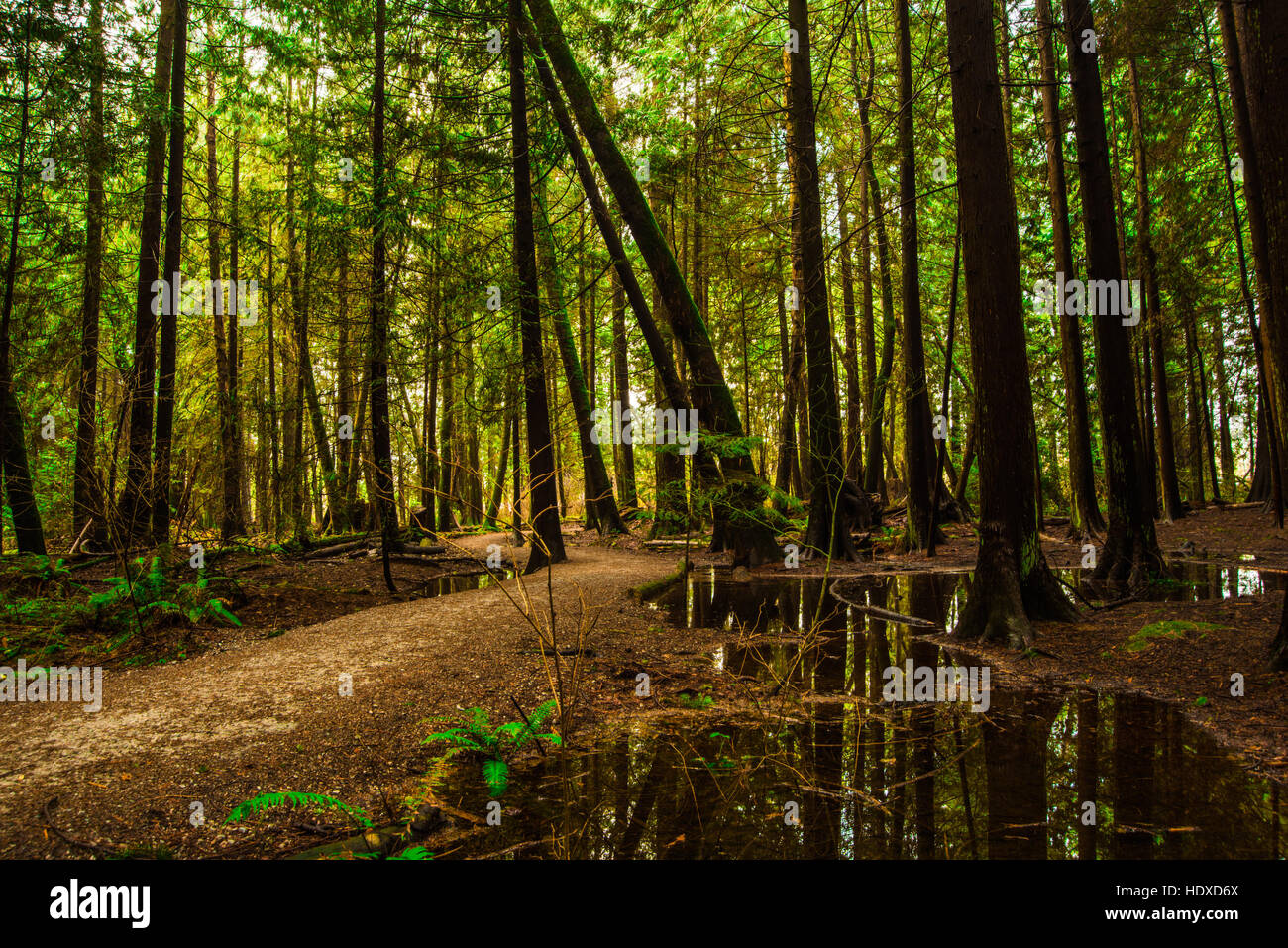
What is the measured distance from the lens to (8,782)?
3609 millimetres

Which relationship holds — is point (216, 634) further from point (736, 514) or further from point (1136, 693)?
point (1136, 693)

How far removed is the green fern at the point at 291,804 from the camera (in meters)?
3.15

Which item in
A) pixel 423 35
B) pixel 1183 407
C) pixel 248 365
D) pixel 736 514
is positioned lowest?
pixel 736 514

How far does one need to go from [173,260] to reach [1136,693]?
15118 millimetres

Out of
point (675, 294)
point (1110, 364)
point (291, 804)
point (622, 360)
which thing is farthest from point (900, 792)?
point (622, 360)

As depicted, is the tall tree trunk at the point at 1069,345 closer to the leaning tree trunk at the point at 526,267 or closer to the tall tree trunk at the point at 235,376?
the leaning tree trunk at the point at 526,267

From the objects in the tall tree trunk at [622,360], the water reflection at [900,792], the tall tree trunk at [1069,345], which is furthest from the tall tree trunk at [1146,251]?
the water reflection at [900,792]

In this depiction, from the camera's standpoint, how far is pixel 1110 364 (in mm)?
8562

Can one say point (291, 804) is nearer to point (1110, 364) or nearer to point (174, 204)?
point (1110, 364)

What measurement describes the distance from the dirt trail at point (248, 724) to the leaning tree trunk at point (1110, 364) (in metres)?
6.56

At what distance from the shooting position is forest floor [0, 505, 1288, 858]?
3.31 metres

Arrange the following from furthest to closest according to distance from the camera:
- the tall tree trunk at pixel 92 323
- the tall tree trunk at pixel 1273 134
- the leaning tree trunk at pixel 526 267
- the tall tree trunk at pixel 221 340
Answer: the tall tree trunk at pixel 221 340
the leaning tree trunk at pixel 526 267
the tall tree trunk at pixel 92 323
the tall tree trunk at pixel 1273 134

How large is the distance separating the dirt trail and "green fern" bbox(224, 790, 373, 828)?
0.52 feet

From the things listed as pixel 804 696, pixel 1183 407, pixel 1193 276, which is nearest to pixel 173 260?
pixel 804 696
